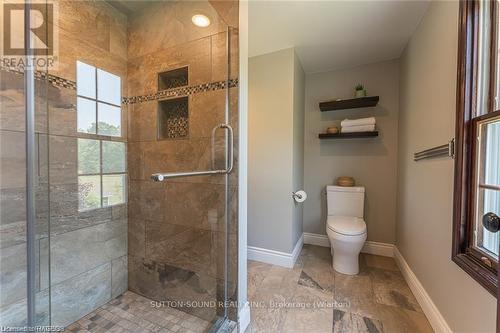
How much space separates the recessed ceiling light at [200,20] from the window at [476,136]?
4.74 feet

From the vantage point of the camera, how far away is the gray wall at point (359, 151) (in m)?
2.30

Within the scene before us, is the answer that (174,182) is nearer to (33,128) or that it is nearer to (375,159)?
(33,128)

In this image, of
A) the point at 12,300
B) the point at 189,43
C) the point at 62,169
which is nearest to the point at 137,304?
the point at 12,300

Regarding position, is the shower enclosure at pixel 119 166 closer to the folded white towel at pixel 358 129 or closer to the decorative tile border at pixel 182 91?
the decorative tile border at pixel 182 91

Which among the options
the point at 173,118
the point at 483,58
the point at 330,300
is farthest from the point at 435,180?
the point at 173,118

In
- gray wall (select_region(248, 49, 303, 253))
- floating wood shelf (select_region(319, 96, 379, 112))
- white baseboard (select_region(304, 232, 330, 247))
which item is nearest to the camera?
gray wall (select_region(248, 49, 303, 253))

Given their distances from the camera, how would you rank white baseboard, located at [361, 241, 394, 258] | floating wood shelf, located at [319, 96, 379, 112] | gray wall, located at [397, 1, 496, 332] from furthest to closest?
white baseboard, located at [361, 241, 394, 258]
floating wood shelf, located at [319, 96, 379, 112]
gray wall, located at [397, 1, 496, 332]

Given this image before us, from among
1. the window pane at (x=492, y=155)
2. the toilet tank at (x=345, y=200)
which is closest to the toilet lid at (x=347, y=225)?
the toilet tank at (x=345, y=200)

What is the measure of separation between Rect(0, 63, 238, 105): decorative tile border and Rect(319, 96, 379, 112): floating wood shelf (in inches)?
58.3

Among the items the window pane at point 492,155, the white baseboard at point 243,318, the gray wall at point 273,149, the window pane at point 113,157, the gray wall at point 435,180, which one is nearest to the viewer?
the window pane at point 492,155

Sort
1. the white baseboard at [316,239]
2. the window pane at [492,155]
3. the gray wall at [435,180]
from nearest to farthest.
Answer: the window pane at [492,155] < the gray wall at [435,180] < the white baseboard at [316,239]

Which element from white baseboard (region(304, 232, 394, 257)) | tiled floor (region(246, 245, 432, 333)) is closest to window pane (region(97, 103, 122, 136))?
tiled floor (region(246, 245, 432, 333))

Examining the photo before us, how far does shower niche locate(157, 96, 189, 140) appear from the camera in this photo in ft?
4.91

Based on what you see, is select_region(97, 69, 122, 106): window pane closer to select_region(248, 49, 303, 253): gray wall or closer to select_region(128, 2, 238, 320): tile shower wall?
select_region(128, 2, 238, 320): tile shower wall
